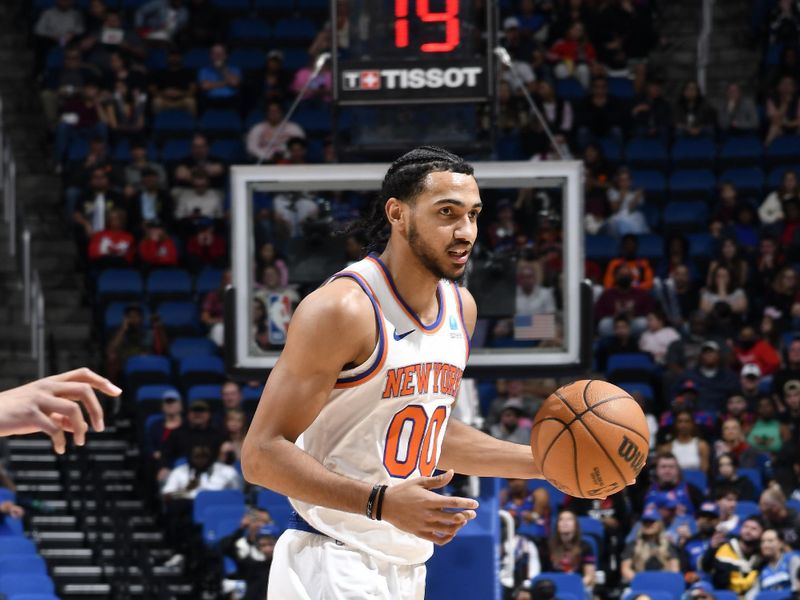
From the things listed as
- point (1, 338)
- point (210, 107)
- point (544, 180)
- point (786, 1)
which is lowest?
point (1, 338)

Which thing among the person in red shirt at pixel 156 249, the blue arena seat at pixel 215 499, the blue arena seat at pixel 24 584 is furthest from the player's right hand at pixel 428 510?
the person in red shirt at pixel 156 249

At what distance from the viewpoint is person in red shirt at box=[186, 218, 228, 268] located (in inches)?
541

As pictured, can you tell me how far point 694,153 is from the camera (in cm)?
1497

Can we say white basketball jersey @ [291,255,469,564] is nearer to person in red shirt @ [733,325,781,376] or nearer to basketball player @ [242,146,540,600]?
basketball player @ [242,146,540,600]

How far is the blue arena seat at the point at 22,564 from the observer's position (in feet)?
31.0

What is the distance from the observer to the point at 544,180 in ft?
25.2

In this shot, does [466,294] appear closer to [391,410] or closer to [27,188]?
[391,410]

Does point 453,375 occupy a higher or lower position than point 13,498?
higher

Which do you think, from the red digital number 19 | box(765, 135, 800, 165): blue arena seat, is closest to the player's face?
the red digital number 19

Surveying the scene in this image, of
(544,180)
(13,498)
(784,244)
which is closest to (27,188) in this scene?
(13,498)

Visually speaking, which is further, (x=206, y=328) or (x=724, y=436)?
(x=206, y=328)

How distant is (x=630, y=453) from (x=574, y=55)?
11.8 metres

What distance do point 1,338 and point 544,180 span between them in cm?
703

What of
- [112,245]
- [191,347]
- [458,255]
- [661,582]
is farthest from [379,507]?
[112,245]
